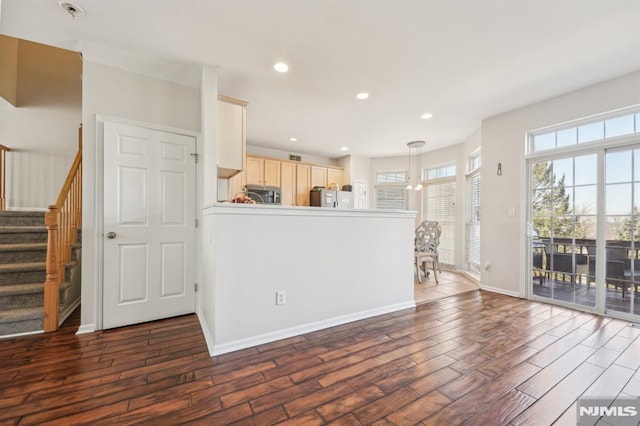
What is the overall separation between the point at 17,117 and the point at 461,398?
623 centimetres

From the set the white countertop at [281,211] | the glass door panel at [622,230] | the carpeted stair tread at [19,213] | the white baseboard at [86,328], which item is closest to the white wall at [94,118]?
the white baseboard at [86,328]

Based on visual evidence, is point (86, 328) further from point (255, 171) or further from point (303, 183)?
point (303, 183)

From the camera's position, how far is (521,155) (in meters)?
3.77

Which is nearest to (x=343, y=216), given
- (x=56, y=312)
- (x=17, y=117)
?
(x=56, y=312)

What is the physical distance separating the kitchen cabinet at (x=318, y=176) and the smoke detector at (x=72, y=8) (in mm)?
4482

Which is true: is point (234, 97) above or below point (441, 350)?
above

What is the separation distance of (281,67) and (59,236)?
285cm

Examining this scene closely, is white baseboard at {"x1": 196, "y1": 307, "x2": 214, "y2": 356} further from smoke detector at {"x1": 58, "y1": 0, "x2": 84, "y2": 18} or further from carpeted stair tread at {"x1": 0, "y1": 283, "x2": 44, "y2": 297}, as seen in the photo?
smoke detector at {"x1": 58, "y1": 0, "x2": 84, "y2": 18}

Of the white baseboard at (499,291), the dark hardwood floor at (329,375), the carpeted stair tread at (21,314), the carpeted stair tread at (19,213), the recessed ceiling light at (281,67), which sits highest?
the recessed ceiling light at (281,67)

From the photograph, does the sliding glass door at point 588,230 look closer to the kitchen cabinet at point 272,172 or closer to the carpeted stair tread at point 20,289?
the kitchen cabinet at point 272,172

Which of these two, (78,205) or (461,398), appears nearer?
(461,398)

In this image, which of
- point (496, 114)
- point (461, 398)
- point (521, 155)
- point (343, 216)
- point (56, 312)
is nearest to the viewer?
point (461, 398)

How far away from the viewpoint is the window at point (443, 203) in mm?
5949

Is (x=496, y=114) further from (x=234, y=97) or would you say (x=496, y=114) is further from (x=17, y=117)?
(x=17, y=117)
